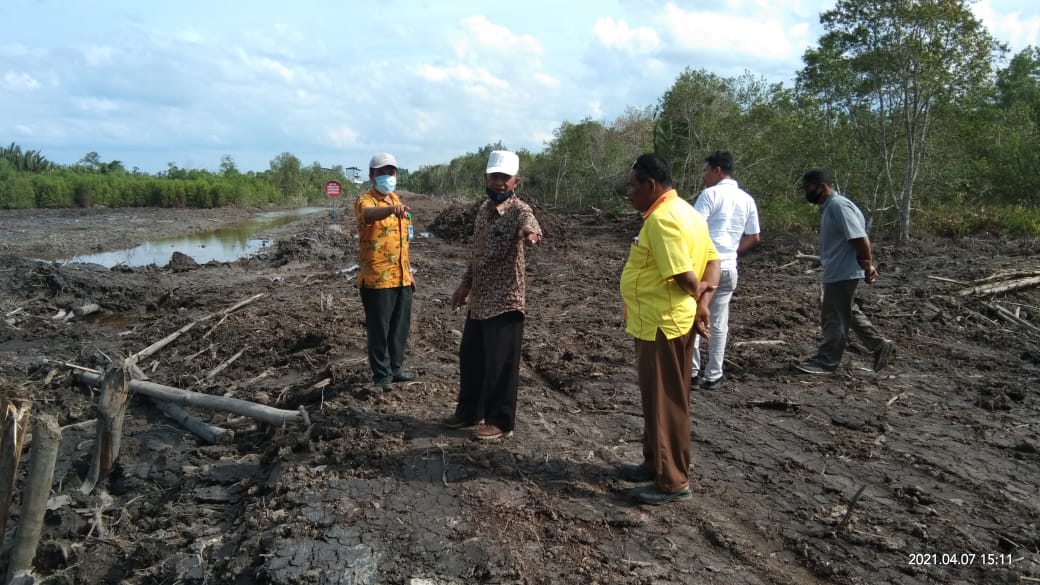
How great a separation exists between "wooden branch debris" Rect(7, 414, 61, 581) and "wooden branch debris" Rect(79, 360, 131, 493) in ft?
2.78

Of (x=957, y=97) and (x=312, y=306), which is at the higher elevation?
(x=957, y=97)

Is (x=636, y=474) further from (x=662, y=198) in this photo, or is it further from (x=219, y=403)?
(x=219, y=403)

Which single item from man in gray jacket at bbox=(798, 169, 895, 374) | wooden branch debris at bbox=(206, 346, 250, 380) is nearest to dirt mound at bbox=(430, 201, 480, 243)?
wooden branch debris at bbox=(206, 346, 250, 380)

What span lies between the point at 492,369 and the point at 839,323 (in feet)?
11.1

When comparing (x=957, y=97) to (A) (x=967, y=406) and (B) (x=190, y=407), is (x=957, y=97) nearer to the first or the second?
(A) (x=967, y=406)

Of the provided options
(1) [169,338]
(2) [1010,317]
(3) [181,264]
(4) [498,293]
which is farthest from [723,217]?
(3) [181,264]

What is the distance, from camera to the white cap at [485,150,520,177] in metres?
3.98

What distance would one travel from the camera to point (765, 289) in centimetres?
1059

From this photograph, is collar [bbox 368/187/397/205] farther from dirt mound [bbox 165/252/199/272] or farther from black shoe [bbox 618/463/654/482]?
dirt mound [bbox 165/252/199/272]

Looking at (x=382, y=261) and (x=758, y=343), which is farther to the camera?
(x=758, y=343)

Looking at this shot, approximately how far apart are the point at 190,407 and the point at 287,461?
2.27 metres

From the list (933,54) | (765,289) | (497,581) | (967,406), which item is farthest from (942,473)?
(933,54)

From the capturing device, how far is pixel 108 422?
15.7 feet

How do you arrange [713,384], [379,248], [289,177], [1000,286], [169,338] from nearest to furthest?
[379,248] → [713,384] → [169,338] → [1000,286] → [289,177]
